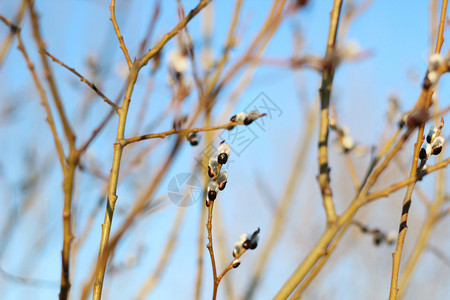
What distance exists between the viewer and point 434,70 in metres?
0.73

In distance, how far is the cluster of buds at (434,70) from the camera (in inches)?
27.4

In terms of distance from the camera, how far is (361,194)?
732 mm

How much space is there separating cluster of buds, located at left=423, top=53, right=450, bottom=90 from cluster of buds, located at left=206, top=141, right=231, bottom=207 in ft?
1.12

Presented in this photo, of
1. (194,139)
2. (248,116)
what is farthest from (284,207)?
(248,116)

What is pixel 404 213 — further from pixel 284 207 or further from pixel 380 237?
pixel 284 207

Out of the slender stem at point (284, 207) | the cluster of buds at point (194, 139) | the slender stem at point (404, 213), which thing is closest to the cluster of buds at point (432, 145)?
the slender stem at point (404, 213)

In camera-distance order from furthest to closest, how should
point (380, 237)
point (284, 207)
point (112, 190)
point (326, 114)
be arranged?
point (284, 207), point (380, 237), point (326, 114), point (112, 190)

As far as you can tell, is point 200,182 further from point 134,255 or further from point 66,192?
point 134,255

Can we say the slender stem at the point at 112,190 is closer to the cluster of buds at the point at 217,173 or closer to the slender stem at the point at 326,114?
the cluster of buds at the point at 217,173

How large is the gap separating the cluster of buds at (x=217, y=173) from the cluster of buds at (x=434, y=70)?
0.34 metres

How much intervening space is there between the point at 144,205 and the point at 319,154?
343 millimetres

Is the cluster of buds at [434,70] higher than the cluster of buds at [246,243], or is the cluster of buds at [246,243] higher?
the cluster of buds at [434,70]

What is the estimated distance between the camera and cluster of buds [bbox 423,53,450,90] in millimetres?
696

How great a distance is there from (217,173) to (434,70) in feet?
1.28
